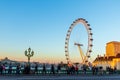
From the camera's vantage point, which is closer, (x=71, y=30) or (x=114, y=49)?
(x=71, y=30)

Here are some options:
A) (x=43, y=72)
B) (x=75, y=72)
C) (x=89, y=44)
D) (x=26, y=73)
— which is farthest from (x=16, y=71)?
(x=89, y=44)

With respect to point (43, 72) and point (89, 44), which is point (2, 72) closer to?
point (43, 72)

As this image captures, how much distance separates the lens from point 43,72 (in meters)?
48.4

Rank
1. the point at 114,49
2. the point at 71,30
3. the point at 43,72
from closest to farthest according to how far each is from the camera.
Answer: the point at 43,72 < the point at 71,30 < the point at 114,49

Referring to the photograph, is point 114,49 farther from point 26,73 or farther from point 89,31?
point 26,73

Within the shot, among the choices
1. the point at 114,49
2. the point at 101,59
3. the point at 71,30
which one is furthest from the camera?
the point at 114,49

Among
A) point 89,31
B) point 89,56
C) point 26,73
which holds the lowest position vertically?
point 26,73

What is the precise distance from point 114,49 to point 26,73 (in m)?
144

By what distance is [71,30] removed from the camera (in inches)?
2950

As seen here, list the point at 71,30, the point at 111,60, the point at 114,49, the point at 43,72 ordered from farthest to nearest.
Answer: the point at 114,49, the point at 111,60, the point at 71,30, the point at 43,72

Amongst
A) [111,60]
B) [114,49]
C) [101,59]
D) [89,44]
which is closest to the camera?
[89,44]

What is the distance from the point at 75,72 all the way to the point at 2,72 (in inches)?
481

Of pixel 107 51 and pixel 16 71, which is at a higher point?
pixel 107 51

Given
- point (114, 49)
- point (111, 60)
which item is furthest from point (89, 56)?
point (114, 49)
